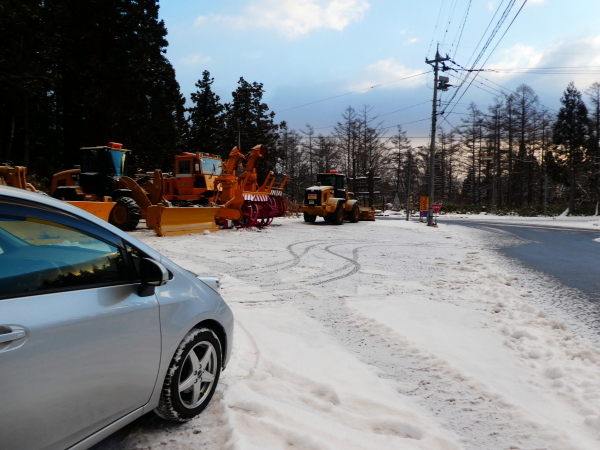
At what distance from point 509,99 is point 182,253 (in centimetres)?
5820

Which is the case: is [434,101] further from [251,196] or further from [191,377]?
[191,377]

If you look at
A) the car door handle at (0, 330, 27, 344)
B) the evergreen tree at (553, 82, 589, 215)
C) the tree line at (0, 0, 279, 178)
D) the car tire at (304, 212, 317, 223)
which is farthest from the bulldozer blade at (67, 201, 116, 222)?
the evergreen tree at (553, 82, 589, 215)

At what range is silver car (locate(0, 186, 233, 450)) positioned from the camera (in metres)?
1.74

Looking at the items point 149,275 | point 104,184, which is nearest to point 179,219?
point 104,184

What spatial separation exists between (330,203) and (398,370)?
20.4 metres

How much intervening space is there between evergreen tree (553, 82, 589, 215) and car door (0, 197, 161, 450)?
51.8m

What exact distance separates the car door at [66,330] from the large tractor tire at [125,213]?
13.0 meters

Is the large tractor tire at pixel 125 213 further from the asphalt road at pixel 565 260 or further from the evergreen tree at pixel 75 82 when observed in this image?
the evergreen tree at pixel 75 82

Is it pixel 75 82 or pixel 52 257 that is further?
pixel 75 82

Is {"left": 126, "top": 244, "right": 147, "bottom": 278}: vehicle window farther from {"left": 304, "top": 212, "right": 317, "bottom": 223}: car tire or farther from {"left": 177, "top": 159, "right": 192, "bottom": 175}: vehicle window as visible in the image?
{"left": 304, "top": 212, "right": 317, "bottom": 223}: car tire

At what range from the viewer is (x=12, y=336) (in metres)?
1.67

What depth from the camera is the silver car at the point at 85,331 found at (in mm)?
1737

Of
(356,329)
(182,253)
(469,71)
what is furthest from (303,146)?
(356,329)

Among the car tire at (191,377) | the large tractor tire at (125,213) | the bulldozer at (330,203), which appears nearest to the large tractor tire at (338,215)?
the bulldozer at (330,203)
